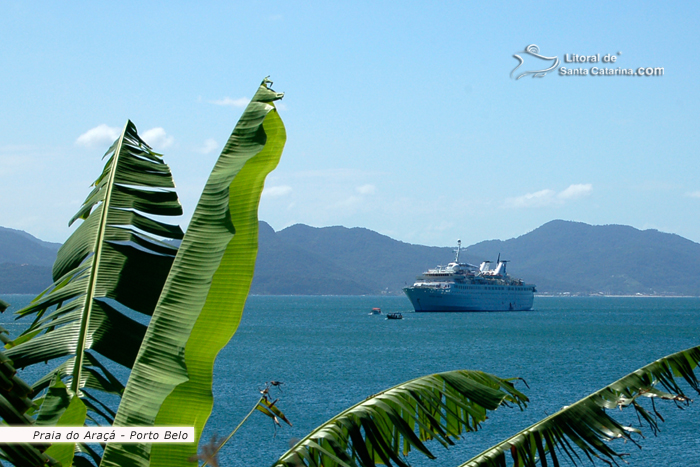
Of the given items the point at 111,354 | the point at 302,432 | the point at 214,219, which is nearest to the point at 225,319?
the point at 214,219

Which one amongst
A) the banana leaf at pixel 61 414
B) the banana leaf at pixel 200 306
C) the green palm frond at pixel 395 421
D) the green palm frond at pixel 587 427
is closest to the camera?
the banana leaf at pixel 200 306

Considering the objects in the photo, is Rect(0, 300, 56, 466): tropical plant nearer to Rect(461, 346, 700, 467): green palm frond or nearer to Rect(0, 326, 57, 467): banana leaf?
Rect(0, 326, 57, 467): banana leaf

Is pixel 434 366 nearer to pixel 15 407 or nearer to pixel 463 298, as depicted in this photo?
pixel 15 407

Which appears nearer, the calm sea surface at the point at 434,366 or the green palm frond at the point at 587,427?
the green palm frond at the point at 587,427

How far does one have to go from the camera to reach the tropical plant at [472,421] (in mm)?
3107

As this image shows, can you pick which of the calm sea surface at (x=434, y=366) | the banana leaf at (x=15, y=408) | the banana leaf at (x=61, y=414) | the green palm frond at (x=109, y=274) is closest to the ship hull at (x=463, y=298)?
the calm sea surface at (x=434, y=366)

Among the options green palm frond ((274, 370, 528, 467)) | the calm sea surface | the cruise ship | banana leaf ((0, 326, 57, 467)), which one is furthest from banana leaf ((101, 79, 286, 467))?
the cruise ship

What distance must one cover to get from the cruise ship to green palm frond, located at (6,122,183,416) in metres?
94.2

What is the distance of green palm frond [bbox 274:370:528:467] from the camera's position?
9.65 ft

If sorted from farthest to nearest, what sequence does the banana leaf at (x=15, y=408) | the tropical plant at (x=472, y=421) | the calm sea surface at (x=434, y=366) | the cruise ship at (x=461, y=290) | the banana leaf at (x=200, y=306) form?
the cruise ship at (x=461, y=290) < the calm sea surface at (x=434, y=366) < the tropical plant at (x=472, y=421) < the banana leaf at (x=200, y=306) < the banana leaf at (x=15, y=408)

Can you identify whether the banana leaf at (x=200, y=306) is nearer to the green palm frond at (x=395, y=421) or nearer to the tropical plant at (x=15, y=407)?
the tropical plant at (x=15, y=407)

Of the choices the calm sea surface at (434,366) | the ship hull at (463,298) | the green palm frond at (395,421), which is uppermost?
the green palm frond at (395,421)

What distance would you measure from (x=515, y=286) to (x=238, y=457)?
9566 centimetres

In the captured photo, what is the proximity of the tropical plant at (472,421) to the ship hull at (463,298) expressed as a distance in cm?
9470
